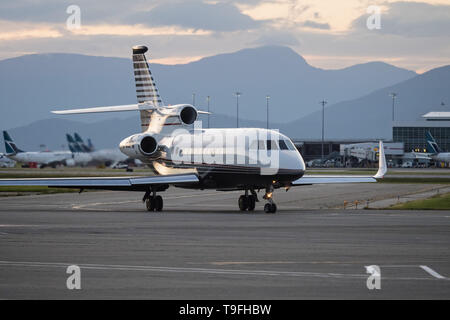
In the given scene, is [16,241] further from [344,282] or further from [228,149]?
[228,149]

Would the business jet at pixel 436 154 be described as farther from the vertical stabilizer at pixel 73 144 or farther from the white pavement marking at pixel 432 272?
the white pavement marking at pixel 432 272

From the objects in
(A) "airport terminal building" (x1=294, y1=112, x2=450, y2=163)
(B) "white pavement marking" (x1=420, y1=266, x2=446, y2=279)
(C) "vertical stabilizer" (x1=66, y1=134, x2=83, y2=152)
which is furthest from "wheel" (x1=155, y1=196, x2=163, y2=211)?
(A) "airport terminal building" (x1=294, y1=112, x2=450, y2=163)

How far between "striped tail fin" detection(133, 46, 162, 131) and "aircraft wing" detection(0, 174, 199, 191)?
6139 mm

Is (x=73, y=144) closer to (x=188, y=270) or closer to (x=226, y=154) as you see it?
(x=226, y=154)

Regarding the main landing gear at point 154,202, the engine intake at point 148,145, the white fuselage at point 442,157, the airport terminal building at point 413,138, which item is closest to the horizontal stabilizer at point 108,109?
the engine intake at point 148,145

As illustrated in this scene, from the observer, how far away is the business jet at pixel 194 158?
114 feet

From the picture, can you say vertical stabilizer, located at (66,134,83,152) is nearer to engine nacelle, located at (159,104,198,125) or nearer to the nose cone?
engine nacelle, located at (159,104,198,125)

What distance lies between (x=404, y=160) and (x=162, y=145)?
137 metres

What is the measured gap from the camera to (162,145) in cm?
4062

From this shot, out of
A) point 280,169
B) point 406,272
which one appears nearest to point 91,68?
point 280,169

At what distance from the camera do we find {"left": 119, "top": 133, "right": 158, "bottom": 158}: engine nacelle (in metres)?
40.4

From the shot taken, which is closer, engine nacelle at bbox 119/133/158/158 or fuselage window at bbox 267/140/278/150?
fuselage window at bbox 267/140/278/150

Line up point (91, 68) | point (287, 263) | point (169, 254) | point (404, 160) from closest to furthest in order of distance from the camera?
point (287, 263), point (169, 254), point (91, 68), point (404, 160)
